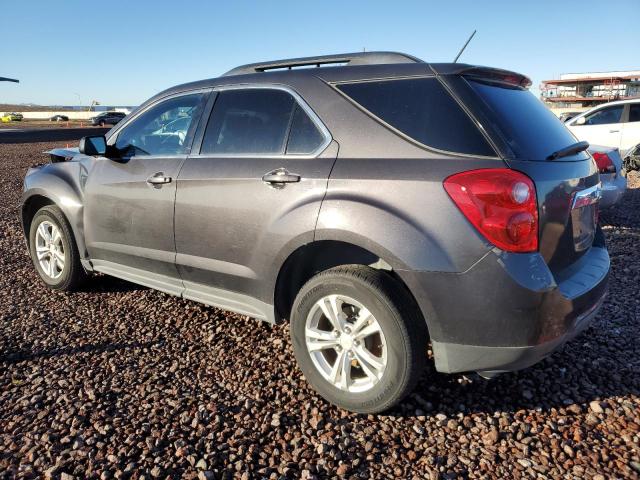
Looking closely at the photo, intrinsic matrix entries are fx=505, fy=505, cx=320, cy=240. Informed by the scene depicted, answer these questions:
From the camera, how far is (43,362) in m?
3.31

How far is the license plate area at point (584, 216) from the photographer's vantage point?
2.58m

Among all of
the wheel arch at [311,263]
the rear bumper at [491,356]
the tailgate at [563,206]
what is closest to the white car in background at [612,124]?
the tailgate at [563,206]

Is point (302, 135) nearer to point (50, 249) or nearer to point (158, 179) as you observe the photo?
point (158, 179)

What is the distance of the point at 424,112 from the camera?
2549mm

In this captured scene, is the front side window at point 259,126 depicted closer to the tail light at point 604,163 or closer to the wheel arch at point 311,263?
the wheel arch at point 311,263

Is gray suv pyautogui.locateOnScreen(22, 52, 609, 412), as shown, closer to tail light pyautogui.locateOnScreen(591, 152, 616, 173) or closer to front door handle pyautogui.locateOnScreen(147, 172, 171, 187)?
front door handle pyautogui.locateOnScreen(147, 172, 171, 187)

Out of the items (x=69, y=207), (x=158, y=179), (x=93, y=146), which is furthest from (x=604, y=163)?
(x=69, y=207)

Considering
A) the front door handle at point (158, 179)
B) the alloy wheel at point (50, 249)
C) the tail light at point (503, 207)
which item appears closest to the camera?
the tail light at point (503, 207)

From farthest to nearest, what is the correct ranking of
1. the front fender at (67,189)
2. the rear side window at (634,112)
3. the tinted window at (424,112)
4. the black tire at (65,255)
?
the rear side window at (634,112) < the black tire at (65,255) < the front fender at (67,189) < the tinted window at (424,112)

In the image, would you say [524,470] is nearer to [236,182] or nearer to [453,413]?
[453,413]

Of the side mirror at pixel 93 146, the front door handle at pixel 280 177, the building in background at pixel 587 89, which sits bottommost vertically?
the building in background at pixel 587 89

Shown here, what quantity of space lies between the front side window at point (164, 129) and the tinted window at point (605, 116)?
1156 centimetres

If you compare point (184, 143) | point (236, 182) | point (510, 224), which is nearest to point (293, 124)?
point (236, 182)

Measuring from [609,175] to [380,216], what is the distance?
517cm
